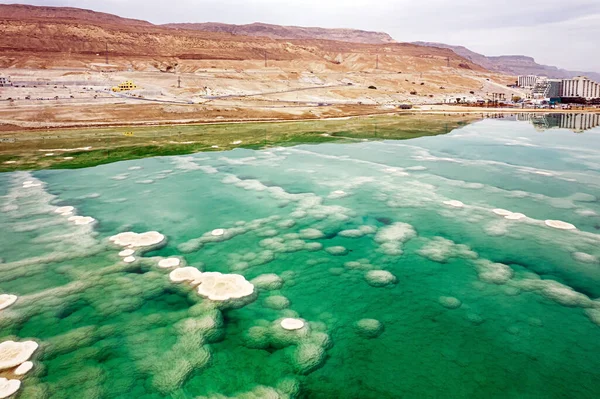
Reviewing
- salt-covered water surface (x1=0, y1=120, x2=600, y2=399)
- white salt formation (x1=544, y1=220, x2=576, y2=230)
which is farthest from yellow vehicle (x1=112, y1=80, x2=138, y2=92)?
white salt formation (x1=544, y1=220, x2=576, y2=230)

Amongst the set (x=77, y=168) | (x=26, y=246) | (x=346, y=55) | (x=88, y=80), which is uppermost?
(x=346, y=55)

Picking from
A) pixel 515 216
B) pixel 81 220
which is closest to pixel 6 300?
pixel 81 220

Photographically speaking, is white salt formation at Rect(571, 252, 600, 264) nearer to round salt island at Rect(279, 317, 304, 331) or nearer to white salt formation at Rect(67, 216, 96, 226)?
round salt island at Rect(279, 317, 304, 331)

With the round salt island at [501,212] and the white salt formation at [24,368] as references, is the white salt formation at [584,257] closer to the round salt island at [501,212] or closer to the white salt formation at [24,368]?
the round salt island at [501,212]

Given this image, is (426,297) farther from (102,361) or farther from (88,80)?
(88,80)

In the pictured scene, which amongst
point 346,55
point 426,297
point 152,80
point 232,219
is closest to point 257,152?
point 232,219

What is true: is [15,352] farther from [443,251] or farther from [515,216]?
[515,216]

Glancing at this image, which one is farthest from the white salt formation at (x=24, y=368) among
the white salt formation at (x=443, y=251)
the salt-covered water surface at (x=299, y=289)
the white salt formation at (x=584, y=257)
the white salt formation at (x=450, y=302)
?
the white salt formation at (x=584, y=257)
